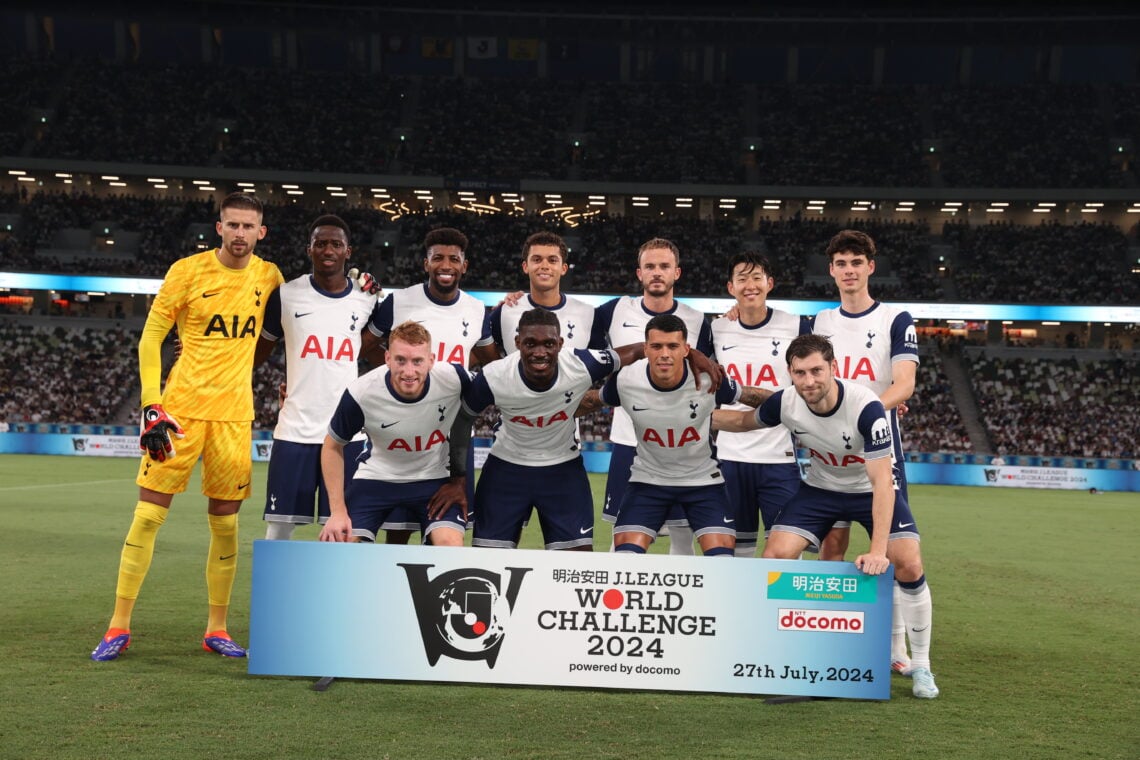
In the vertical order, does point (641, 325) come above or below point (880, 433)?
above

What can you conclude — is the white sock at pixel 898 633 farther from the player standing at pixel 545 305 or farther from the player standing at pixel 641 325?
the player standing at pixel 545 305

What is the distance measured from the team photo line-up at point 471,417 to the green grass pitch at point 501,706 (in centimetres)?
50

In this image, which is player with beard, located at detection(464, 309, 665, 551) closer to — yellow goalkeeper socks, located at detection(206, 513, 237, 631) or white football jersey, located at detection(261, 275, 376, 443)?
white football jersey, located at detection(261, 275, 376, 443)

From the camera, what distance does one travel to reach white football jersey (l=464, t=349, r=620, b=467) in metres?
6.37

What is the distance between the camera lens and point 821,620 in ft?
18.6

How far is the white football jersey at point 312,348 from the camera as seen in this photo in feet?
22.2

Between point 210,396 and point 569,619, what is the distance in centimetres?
262

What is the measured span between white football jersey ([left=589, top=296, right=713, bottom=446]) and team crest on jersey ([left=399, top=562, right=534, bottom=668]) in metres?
1.78

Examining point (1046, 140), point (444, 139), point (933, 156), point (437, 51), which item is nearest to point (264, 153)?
point (444, 139)

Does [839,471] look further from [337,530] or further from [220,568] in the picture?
[220,568]

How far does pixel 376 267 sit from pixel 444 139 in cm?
773

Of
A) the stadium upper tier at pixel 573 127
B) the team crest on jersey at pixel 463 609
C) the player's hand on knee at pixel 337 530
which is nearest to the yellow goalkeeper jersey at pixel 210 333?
the player's hand on knee at pixel 337 530

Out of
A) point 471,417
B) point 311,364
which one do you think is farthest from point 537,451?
point 311,364

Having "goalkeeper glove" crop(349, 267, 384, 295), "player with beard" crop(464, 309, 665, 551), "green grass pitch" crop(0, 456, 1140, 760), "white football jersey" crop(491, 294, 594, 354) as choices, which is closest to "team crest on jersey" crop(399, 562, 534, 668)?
"green grass pitch" crop(0, 456, 1140, 760)
